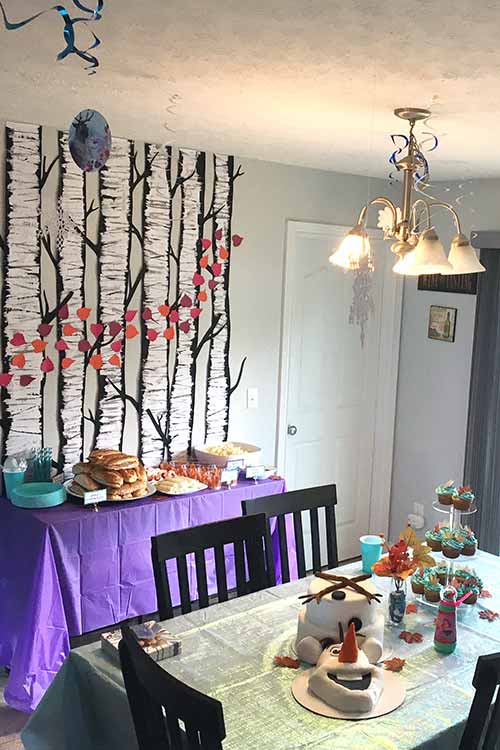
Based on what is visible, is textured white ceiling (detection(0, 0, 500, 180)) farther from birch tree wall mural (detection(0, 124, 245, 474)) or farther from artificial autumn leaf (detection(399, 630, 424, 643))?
artificial autumn leaf (detection(399, 630, 424, 643))

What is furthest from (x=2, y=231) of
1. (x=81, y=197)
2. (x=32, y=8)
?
(x=32, y=8)

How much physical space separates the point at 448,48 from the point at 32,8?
94cm

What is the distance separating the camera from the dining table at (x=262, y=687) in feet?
6.29

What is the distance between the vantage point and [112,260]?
12.6ft

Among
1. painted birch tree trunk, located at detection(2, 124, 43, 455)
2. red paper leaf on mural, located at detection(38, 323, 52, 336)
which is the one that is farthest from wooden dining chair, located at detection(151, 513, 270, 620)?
red paper leaf on mural, located at detection(38, 323, 52, 336)

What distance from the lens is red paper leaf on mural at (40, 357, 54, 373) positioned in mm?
3666

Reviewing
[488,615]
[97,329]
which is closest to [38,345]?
[97,329]

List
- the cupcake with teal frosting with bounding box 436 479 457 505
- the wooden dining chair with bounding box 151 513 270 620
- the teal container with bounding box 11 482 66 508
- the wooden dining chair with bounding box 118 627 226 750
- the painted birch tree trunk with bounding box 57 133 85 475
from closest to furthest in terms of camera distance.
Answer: the wooden dining chair with bounding box 118 627 226 750 < the wooden dining chair with bounding box 151 513 270 620 < the cupcake with teal frosting with bounding box 436 479 457 505 < the teal container with bounding box 11 482 66 508 < the painted birch tree trunk with bounding box 57 133 85 475

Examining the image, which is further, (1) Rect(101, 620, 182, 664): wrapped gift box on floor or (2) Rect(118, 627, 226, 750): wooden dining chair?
(1) Rect(101, 620, 182, 664): wrapped gift box on floor

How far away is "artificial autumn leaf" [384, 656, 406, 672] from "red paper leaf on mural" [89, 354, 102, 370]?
2092mm

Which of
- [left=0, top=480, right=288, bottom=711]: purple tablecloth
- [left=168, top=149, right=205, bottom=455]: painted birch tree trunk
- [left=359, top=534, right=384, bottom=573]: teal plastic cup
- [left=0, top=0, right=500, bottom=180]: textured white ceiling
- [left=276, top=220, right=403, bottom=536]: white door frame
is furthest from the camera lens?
[left=276, top=220, right=403, bottom=536]: white door frame

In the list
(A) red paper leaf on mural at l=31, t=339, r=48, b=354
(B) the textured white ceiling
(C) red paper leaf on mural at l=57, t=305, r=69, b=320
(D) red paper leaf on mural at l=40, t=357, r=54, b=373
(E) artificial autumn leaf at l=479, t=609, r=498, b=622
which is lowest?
(E) artificial autumn leaf at l=479, t=609, r=498, b=622

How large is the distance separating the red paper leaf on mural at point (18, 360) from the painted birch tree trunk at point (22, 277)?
0.02 metres

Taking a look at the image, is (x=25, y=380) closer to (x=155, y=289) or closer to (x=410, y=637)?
(x=155, y=289)
